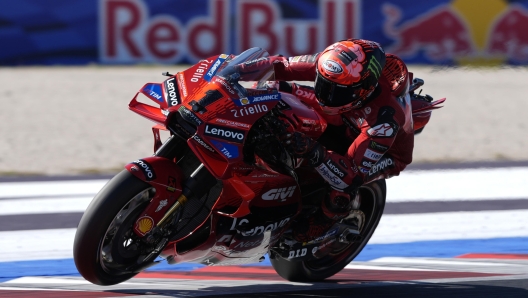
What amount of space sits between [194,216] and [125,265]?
1.36 ft

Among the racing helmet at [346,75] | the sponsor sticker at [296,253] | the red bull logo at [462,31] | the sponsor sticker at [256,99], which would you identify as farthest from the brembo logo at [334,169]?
the red bull logo at [462,31]

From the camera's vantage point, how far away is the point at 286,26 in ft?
57.3

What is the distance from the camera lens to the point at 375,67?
4512 millimetres

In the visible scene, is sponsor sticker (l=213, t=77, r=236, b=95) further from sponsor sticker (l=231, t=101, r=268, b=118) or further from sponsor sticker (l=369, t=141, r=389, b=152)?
sponsor sticker (l=369, t=141, r=389, b=152)

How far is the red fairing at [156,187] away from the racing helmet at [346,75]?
3.00 ft

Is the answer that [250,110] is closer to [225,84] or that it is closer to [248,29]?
[225,84]

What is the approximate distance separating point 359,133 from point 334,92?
1.45 feet

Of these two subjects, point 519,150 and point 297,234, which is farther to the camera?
point 519,150

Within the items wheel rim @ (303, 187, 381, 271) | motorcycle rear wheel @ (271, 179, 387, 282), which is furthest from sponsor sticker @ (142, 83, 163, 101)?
wheel rim @ (303, 187, 381, 271)

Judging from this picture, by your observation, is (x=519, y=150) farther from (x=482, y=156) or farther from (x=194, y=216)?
(x=194, y=216)

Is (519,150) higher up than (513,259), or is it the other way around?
(513,259)

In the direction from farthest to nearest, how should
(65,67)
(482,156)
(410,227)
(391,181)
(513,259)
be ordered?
(65,67), (482,156), (391,181), (410,227), (513,259)

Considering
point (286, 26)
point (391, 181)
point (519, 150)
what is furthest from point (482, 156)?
point (286, 26)

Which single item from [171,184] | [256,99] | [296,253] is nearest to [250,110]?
[256,99]
